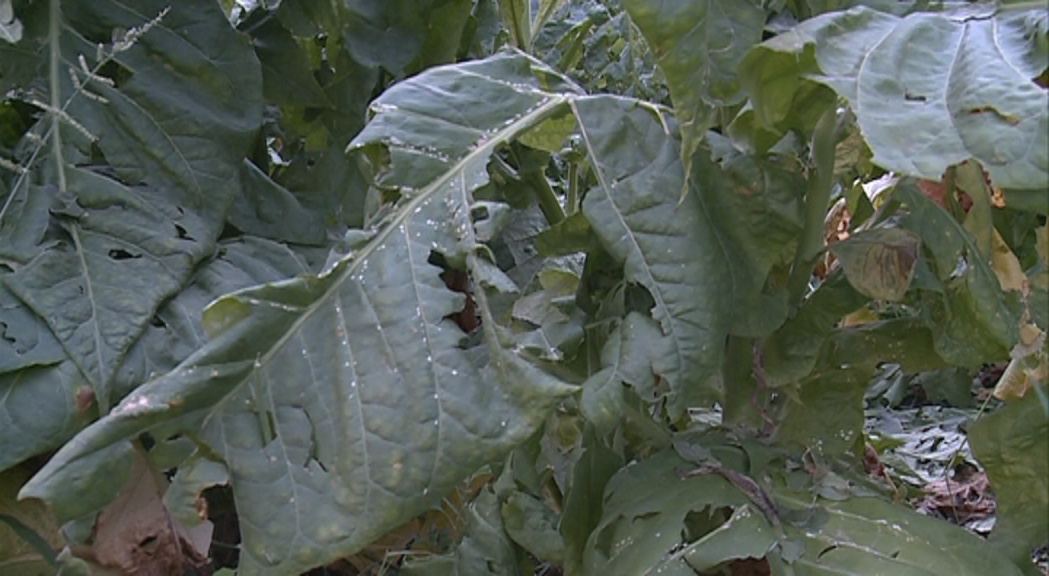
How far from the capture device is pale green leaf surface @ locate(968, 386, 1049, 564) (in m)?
0.75

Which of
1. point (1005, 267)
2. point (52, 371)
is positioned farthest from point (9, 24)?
point (1005, 267)

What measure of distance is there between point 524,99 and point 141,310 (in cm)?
39

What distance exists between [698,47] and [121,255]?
0.62 meters

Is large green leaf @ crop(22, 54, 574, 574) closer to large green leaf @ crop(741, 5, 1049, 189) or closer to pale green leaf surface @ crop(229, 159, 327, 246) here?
large green leaf @ crop(741, 5, 1049, 189)

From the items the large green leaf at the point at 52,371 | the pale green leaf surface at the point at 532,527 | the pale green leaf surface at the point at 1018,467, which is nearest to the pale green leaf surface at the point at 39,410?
the large green leaf at the point at 52,371

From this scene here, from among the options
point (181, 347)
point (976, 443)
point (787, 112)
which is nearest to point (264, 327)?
point (181, 347)

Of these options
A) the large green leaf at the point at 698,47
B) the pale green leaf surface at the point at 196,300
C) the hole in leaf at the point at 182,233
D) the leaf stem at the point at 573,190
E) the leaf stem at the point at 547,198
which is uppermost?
the large green leaf at the point at 698,47

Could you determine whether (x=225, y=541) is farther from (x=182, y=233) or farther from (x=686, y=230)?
(x=686, y=230)

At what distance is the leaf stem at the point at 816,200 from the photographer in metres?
0.81

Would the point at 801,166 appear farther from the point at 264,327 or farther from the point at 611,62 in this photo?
the point at 611,62

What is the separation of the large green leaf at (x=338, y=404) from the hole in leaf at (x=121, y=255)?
0.35 m

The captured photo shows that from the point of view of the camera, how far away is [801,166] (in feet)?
2.77

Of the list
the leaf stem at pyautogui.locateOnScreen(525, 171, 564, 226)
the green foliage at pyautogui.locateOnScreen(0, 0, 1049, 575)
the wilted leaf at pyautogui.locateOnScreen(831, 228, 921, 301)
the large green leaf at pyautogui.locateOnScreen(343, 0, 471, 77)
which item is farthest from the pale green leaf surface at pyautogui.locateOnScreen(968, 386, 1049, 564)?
the large green leaf at pyautogui.locateOnScreen(343, 0, 471, 77)

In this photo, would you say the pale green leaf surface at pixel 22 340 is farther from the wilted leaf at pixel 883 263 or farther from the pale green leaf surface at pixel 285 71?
the wilted leaf at pixel 883 263
